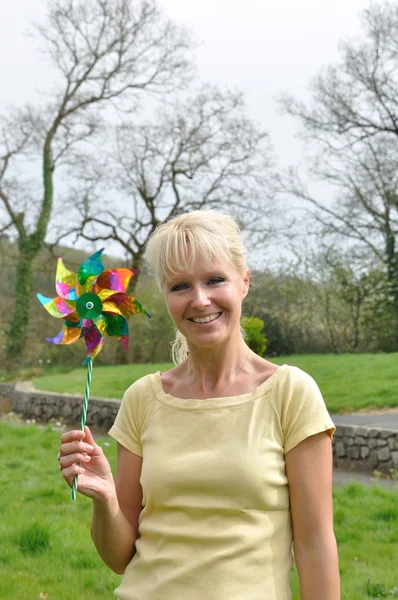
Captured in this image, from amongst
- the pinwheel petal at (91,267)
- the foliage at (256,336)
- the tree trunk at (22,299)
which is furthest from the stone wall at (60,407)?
the pinwheel petal at (91,267)

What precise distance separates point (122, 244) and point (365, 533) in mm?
18879

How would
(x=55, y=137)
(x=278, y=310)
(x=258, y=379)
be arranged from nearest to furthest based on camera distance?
(x=258, y=379)
(x=278, y=310)
(x=55, y=137)

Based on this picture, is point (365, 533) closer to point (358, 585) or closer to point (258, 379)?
point (358, 585)

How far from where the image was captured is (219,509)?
5.81ft

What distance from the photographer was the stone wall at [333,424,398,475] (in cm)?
837

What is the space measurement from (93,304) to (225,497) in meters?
0.65

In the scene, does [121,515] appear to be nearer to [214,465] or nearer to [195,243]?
[214,465]

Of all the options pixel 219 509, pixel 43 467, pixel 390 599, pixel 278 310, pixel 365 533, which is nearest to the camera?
pixel 219 509

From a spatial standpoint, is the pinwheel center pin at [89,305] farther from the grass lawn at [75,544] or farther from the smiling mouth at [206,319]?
the grass lawn at [75,544]

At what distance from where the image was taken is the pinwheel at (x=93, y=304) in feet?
6.89

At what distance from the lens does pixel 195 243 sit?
185 centimetres

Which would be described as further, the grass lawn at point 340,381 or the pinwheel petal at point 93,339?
the grass lawn at point 340,381

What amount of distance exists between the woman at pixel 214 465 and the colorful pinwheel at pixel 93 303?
207mm

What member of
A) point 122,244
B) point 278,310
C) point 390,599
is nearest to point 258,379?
point 390,599
